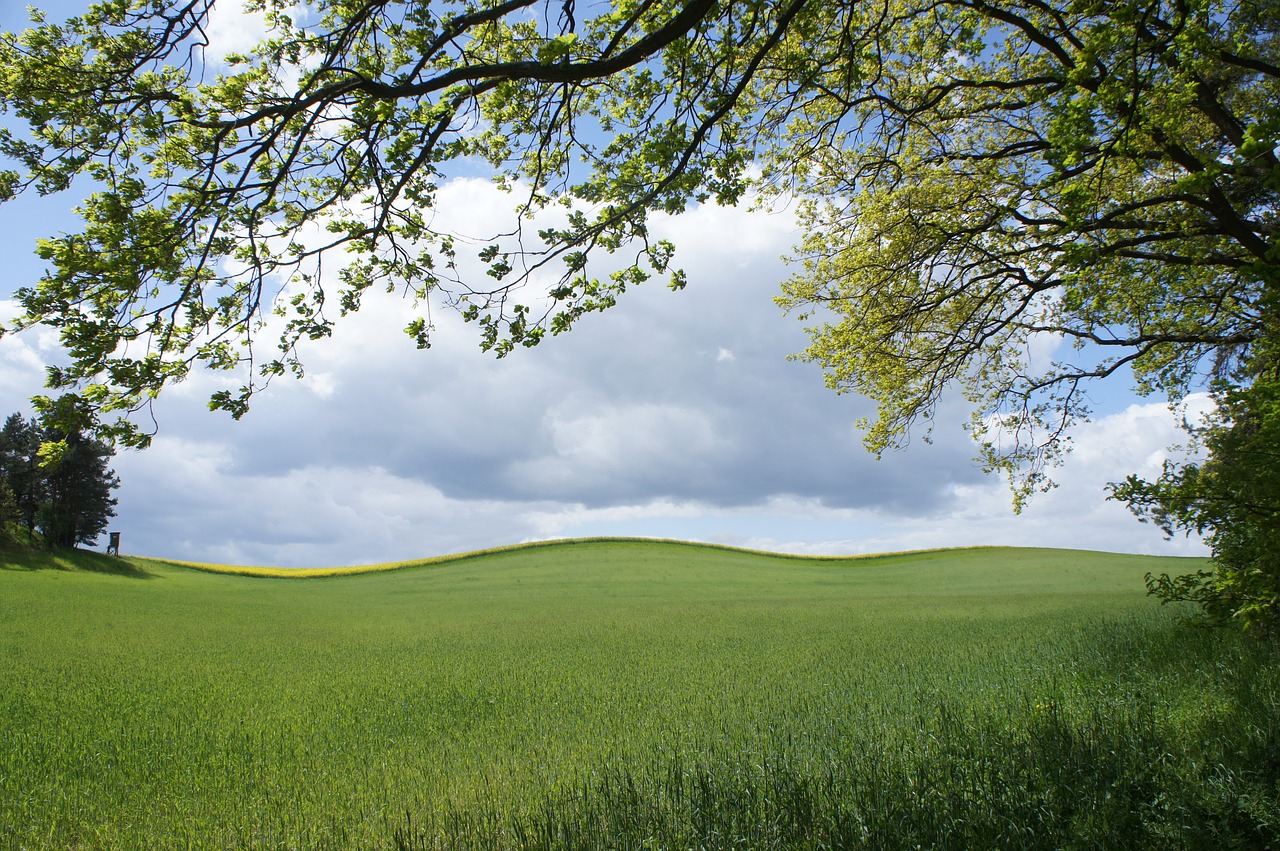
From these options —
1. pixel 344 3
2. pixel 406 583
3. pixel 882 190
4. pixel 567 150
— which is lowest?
pixel 406 583

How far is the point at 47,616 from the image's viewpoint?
2328 centimetres

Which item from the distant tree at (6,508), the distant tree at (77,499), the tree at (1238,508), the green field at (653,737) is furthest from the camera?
the distant tree at (77,499)

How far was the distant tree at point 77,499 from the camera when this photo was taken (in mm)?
48488

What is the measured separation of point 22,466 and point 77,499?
5.88 metres

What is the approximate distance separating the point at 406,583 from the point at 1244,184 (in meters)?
45.0

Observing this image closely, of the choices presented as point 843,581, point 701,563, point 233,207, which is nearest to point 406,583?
point 701,563

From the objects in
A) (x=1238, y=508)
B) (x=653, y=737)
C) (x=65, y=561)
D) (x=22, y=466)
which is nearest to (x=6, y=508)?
(x=65, y=561)

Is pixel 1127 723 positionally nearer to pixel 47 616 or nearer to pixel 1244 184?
pixel 1244 184

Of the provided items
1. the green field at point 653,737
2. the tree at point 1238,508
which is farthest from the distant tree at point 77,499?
the tree at point 1238,508

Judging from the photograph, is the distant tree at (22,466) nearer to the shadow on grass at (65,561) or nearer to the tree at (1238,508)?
the shadow on grass at (65,561)

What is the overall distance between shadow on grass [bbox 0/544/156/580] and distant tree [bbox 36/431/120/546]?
7.33 ft

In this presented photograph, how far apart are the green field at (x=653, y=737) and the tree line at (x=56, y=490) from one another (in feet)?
124

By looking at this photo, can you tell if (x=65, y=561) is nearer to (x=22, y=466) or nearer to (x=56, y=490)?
(x=56, y=490)

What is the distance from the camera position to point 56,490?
163 ft
